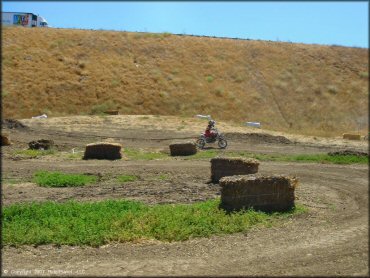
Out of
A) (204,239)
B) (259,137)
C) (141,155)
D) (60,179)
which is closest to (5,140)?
(141,155)

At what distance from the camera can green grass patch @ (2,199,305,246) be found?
10.7 metres

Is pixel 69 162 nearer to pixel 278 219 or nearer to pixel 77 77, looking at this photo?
pixel 278 219

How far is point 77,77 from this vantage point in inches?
2041

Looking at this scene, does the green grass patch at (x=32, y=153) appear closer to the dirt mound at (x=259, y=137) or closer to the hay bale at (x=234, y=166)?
the hay bale at (x=234, y=166)

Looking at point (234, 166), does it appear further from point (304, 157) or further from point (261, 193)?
point (304, 157)

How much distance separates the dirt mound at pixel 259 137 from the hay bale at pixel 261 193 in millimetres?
18410

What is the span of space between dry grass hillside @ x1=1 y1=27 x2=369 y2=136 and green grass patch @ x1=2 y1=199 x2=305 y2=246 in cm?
2627

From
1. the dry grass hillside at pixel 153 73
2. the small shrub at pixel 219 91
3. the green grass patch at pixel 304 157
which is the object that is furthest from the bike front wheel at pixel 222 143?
the small shrub at pixel 219 91

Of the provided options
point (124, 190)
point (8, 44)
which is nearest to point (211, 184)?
point (124, 190)

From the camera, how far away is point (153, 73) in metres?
54.3

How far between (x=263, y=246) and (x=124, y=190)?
7.42m

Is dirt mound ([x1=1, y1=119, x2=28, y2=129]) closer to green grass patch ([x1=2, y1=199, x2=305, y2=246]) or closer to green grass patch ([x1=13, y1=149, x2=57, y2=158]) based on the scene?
green grass patch ([x1=13, y1=149, x2=57, y2=158])

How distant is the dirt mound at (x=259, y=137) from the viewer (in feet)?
102

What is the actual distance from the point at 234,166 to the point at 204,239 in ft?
20.9
